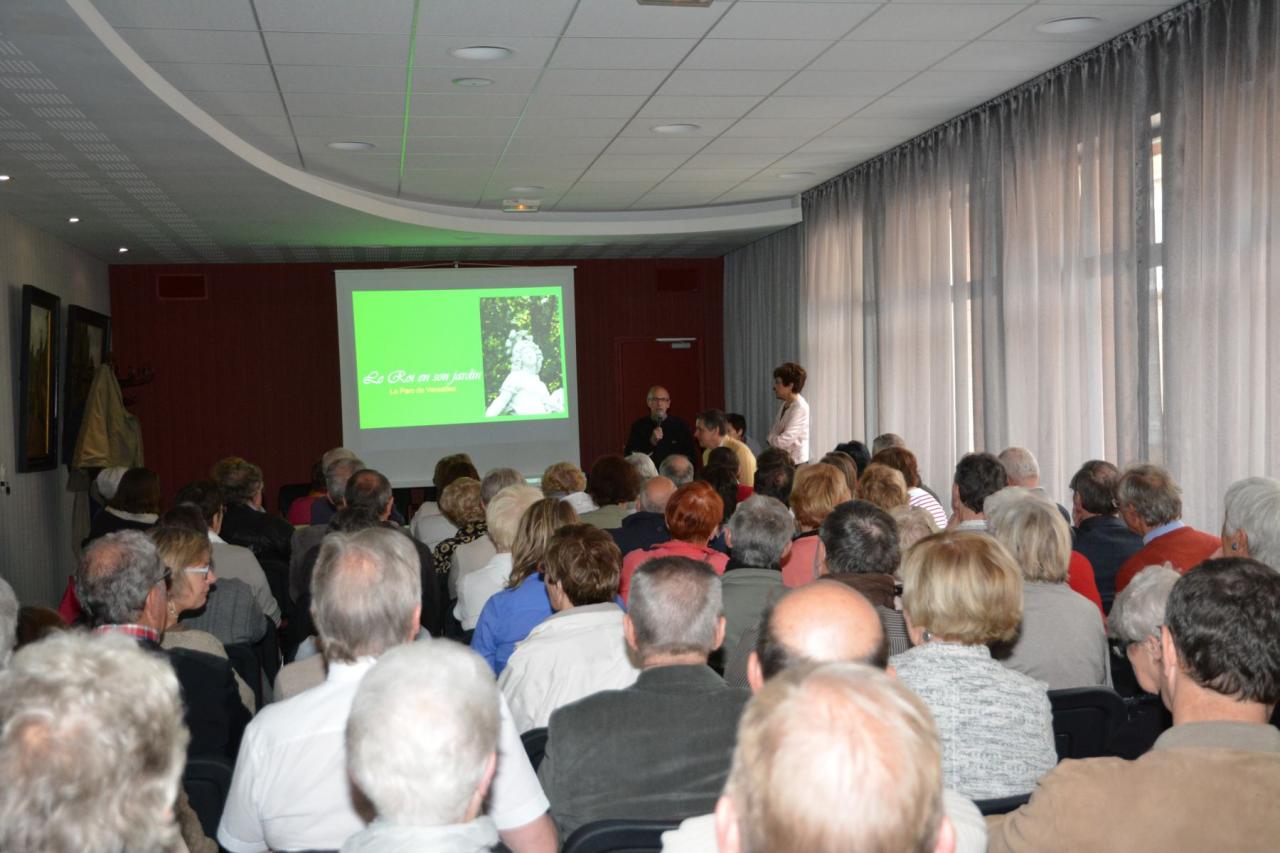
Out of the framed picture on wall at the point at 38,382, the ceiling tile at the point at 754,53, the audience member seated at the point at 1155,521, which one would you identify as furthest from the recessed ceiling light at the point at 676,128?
the framed picture on wall at the point at 38,382

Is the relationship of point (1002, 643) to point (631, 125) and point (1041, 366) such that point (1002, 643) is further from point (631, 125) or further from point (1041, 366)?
point (631, 125)

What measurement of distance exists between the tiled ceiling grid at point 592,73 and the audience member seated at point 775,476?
2.10m

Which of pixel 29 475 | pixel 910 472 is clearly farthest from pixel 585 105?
pixel 29 475

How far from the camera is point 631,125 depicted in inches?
296

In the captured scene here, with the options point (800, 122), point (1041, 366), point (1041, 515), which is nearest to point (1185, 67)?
point (1041, 366)

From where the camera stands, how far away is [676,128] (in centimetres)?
764

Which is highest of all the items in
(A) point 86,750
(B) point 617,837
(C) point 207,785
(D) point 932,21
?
(D) point 932,21

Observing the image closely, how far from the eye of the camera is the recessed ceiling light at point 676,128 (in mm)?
7574

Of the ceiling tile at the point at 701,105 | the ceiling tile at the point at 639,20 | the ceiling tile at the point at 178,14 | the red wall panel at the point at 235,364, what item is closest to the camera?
the ceiling tile at the point at 178,14

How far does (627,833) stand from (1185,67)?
5162mm

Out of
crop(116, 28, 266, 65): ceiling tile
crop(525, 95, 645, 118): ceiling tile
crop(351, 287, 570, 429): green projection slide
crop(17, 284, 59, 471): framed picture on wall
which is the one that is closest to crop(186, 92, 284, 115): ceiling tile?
crop(116, 28, 266, 65): ceiling tile

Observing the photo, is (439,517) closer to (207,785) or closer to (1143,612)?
(207,785)

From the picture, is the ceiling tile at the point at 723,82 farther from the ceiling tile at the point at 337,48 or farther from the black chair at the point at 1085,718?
the black chair at the point at 1085,718

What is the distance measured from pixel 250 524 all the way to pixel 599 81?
2959 millimetres
